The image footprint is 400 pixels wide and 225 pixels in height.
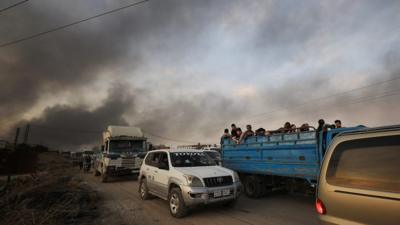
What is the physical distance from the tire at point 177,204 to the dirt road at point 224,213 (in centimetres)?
15

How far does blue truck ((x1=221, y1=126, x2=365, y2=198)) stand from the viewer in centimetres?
710

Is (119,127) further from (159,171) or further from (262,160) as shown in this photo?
(262,160)

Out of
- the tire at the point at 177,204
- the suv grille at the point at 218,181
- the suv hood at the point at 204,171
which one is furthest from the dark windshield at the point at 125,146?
the suv grille at the point at 218,181

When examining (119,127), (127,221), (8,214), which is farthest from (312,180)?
(119,127)

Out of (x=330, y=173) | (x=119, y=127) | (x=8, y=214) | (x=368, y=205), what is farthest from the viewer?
(x=119, y=127)

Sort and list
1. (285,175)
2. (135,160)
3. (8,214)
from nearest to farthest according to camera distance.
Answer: (8,214)
(285,175)
(135,160)

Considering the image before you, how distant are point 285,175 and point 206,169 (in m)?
2.59

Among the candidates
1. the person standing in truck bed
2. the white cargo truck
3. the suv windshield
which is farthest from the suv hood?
the white cargo truck

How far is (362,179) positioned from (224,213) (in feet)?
16.0

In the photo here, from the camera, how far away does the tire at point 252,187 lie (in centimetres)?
916

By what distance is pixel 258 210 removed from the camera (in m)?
7.40

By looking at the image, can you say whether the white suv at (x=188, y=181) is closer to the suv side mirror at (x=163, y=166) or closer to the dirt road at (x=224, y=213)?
the suv side mirror at (x=163, y=166)

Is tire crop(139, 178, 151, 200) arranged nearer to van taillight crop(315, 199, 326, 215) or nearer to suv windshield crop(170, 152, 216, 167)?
suv windshield crop(170, 152, 216, 167)

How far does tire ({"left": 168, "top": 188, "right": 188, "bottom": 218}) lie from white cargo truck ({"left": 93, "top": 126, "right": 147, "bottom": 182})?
30.9 ft
